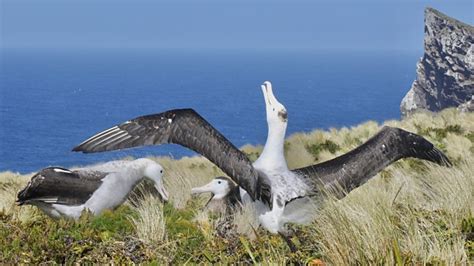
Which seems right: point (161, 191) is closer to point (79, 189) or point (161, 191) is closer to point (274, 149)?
point (79, 189)

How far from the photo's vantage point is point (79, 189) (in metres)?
6.76

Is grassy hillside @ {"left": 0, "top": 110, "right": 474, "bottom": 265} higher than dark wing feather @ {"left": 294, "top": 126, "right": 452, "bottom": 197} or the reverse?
the reverse

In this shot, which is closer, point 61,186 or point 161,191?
point 61,186

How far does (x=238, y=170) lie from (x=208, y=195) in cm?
224

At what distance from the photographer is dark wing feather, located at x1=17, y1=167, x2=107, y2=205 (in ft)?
21.0

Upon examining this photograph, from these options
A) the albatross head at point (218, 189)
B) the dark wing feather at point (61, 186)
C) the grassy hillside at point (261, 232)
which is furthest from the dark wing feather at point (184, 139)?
the albatross head at point (218, 189)

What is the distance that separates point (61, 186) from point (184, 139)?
1.33m

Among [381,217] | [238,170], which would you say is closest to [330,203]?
[381,217]

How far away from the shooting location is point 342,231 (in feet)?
15.5

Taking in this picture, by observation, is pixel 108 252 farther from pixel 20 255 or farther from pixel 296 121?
pixel 296 121

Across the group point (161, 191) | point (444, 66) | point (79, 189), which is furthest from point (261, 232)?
point (444, 66)

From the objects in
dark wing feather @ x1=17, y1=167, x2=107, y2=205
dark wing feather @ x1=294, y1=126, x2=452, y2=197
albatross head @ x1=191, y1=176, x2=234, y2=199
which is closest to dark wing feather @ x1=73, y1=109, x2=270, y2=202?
dark wing feather @ x1=294, y1=126, x2=452, y2=197

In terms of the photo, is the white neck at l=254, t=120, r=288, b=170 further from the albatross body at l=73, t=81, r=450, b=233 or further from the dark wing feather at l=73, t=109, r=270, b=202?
the dark wing feather at l=73, t=109, r=270, b=202

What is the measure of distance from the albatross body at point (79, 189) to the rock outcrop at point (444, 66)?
78.9 m
